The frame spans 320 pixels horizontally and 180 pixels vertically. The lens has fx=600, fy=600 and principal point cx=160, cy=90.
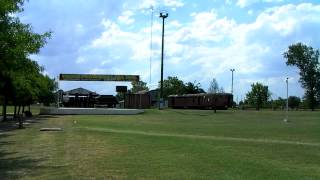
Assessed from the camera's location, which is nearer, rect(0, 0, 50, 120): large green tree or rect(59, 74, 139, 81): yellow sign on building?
rect(0, 0, 50, 120): large green tree

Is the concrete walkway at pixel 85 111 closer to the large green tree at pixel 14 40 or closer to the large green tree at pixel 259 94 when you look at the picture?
the large green tree at pixel 14 40

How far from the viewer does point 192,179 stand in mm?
12375

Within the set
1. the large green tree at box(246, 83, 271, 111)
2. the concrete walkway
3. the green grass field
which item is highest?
the large green tree at box(246, 83, 271, 111)

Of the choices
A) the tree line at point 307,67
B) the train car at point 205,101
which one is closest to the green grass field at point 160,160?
the train car at point 205,101

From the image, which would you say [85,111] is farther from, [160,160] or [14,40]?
[160,160]

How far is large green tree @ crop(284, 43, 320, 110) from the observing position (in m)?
132

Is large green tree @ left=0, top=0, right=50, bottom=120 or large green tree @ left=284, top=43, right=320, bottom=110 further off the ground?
large green tree @ left=284, top=43, right=320, bottom=110

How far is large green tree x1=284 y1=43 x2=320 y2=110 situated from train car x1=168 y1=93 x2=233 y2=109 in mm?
36301

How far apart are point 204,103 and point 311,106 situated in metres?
40.9

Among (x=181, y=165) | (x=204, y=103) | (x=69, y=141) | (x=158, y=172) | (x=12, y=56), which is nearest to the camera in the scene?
(x=158, y=172)

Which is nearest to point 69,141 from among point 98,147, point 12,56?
point 98,147

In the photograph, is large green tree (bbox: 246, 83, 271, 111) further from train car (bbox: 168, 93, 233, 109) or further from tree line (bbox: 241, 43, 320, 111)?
train car (bbox: 168, 93, 233, 109)

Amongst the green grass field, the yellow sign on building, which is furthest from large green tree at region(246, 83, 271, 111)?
the green grass field

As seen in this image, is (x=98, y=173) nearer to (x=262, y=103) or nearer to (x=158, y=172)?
(x=158, y=172)
